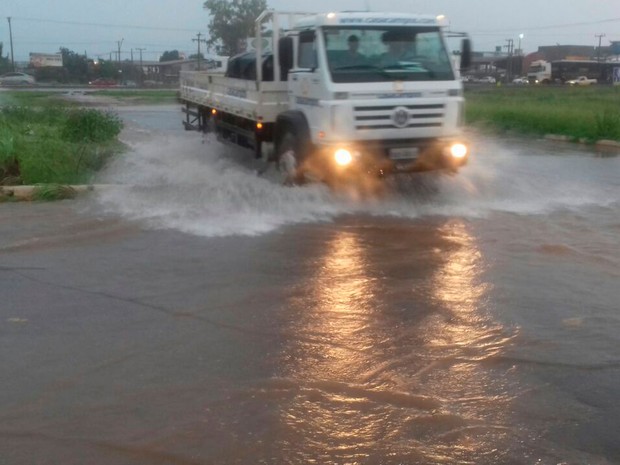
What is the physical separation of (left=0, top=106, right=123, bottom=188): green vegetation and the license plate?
5.62 m

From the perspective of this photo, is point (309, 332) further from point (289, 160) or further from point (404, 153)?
point (289, 160)

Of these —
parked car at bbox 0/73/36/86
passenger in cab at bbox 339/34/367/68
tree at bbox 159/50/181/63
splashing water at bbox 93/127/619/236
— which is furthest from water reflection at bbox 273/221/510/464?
tree at bbox 159/50/181/63

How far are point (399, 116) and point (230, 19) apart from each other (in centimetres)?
1944

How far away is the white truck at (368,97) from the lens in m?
11.6

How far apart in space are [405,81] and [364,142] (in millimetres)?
1078

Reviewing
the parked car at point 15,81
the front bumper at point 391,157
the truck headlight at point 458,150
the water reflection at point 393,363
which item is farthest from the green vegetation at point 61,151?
the parked car at point 15,81

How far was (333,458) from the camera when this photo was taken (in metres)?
4.35

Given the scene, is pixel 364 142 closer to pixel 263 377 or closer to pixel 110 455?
pixel 263 377

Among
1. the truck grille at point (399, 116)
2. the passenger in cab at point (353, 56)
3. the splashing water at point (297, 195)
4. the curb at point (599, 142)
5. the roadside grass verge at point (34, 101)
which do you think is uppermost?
the passenger in cab at point (353, 56)

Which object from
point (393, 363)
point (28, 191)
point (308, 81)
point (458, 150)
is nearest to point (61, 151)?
point (28, 191)

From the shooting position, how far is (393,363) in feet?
18.8

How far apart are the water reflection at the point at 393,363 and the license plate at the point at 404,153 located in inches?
125

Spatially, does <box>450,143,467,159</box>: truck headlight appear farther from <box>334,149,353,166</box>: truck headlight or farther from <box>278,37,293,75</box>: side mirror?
<box>278,37,293,75</box>: side mirror

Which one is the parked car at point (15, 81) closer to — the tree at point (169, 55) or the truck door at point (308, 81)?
the tree at point (169, 55)
